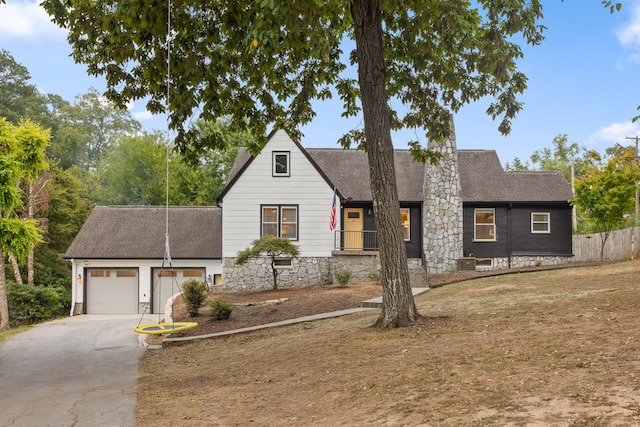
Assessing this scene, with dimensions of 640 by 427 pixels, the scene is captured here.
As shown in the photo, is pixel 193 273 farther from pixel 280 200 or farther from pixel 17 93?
pixel 17 93

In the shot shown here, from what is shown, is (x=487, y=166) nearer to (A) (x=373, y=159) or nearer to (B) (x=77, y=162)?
(A) (x=373, y=159)

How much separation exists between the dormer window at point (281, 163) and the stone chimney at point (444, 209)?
687cm

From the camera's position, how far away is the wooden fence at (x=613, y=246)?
29.3 metres

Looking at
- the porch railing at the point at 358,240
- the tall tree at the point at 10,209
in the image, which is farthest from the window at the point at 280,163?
the tall tree at the point at 10,209

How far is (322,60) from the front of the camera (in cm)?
1567

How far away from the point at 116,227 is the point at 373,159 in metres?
26.0

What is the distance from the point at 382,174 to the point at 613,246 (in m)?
23.6

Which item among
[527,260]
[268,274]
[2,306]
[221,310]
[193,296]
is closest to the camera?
[221,310]

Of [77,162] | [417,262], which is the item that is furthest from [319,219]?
[77,162]

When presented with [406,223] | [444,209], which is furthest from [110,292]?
[444,209]

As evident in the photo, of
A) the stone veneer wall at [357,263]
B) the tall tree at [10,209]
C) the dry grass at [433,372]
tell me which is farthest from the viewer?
the tall tree at [10,209]

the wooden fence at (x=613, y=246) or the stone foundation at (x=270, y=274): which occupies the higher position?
the wooden fence at (x=613, y=246)

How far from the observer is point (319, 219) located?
29.5 meters

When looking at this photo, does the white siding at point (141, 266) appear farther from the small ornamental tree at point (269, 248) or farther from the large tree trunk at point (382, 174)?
the large tree trunk at point (382, 174)
